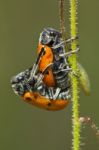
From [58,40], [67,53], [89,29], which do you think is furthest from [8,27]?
[67,53]

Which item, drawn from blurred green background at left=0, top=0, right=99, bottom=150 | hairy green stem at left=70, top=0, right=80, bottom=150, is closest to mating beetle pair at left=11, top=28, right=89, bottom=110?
hairy green stem at left=70, top=0, right=80, bottom=150

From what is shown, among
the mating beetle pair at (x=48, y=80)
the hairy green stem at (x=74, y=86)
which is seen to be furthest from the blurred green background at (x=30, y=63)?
the hairy green stem at (x=74, y=86)

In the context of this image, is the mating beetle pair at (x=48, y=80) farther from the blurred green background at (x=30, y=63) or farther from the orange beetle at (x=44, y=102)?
the blurred green background at (x=30, y=63)

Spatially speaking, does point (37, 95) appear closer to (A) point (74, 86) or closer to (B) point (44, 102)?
(B) point (44, 102)

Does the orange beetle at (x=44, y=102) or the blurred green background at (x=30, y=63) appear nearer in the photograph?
the orange beetle at (x=44, y=102)

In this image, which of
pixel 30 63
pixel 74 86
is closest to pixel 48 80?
pixel 74 86

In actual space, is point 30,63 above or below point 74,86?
above

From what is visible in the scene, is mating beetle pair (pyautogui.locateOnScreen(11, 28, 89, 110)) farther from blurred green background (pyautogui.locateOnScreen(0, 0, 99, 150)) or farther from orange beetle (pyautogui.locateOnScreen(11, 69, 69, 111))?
blurred green background (pyautogui.locateOnScreen(0, 0, 99, 150))

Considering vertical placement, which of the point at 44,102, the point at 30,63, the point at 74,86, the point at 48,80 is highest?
the point at 30,63
